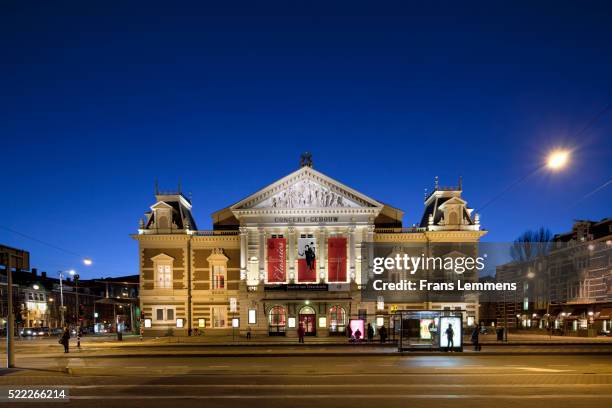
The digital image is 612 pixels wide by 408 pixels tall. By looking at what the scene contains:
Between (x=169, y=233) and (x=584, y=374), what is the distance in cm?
4674

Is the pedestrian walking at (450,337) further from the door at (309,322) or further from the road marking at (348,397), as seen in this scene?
the door at (309,322)

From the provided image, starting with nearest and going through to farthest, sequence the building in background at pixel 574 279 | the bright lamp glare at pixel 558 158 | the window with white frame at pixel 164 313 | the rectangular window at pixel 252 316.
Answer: the bright lamp glare at pixel 558 158
the rectangular window at pixel 252 316
the window with white frame at pixel 164 313
the building in background at pixel 574 279

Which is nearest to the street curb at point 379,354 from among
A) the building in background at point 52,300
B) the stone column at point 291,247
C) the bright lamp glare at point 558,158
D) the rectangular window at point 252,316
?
the bright lamp glare at point 558,158

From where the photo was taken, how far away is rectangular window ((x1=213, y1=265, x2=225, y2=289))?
200 feet

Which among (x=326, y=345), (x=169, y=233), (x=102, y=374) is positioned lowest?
(x=326, y=345)

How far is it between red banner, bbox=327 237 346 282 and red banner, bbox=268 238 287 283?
4.69m

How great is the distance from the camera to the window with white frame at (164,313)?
60344 mm

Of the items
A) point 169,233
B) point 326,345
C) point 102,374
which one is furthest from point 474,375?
point 169,233

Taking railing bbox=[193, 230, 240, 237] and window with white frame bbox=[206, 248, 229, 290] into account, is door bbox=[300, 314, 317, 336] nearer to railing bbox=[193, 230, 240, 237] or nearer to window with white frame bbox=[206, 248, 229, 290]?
window with white frame bbox=[206, 248, 229, 290]

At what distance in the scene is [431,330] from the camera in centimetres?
3497

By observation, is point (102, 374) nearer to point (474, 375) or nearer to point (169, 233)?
point (474, 375)

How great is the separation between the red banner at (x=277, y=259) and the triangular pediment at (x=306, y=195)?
3711mm

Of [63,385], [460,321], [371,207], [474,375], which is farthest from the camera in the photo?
[371,207]

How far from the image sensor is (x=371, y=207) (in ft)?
189
